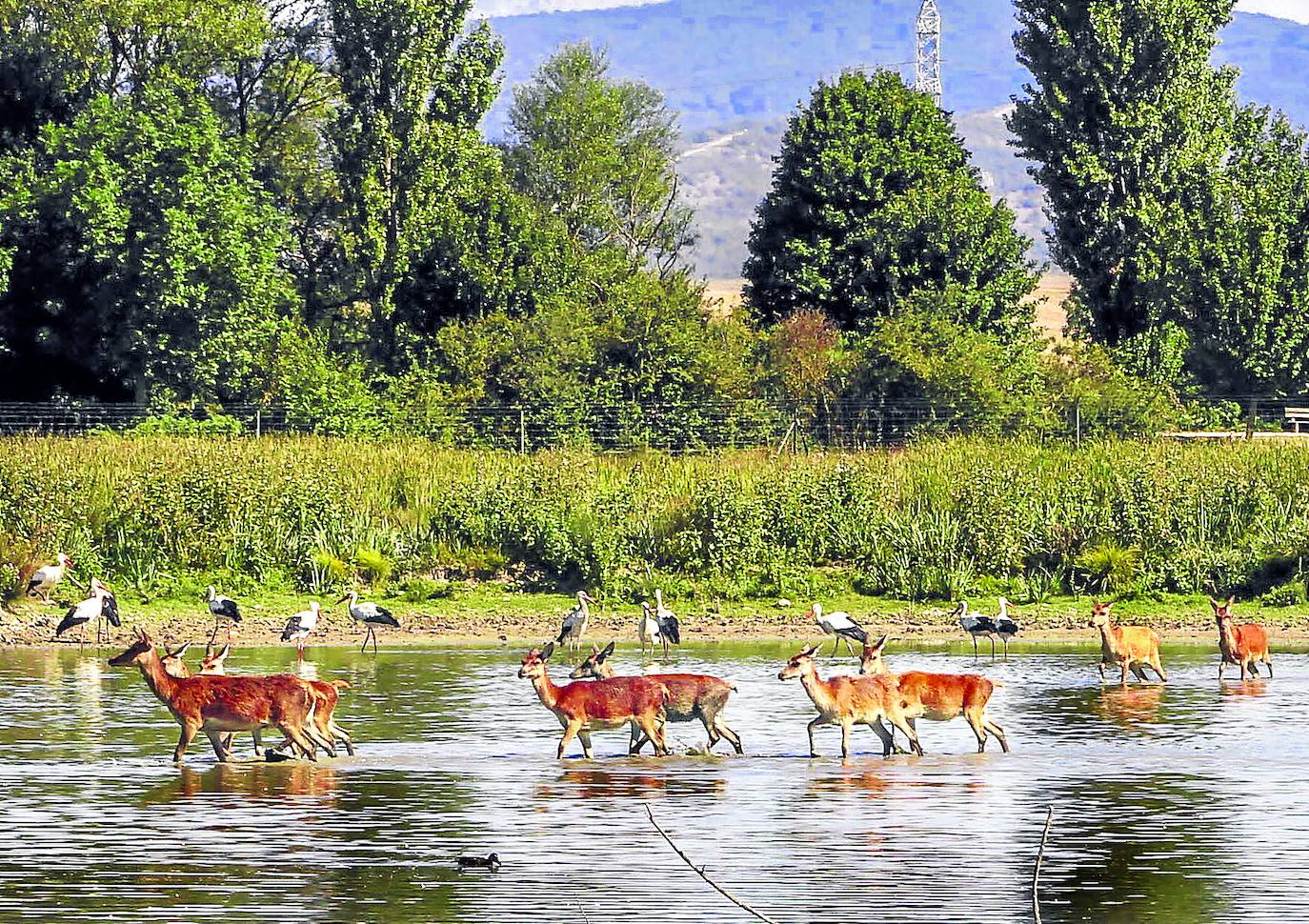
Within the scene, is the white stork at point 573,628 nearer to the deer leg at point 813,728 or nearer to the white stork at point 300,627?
the white stork at point 300,627

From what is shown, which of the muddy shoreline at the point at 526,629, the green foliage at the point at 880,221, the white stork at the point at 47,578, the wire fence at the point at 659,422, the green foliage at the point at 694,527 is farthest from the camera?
the green foliage at the point at 880,221

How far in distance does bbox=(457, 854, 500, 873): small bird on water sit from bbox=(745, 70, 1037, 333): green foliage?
51.6m

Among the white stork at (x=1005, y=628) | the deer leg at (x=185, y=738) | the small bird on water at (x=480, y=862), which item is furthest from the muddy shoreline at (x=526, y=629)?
the small bird on water at (x=480, y=862)

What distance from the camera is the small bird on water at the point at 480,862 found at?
41.6ft

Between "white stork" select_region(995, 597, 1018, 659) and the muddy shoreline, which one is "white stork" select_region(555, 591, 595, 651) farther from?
"white stork" select_region(995, 597, 1018, 659)

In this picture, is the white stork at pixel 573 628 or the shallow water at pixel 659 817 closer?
the shallow water at pixel 659 817

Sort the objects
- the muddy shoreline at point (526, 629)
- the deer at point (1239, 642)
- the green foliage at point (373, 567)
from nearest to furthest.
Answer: the deer at point (1239, 642) < the muddy shoreline at point (526, 629) < the green foliage at point (373, 567)

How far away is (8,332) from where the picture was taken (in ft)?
192

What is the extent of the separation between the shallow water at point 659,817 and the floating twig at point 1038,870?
0.08 meters

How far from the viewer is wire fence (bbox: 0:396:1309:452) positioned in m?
51.7

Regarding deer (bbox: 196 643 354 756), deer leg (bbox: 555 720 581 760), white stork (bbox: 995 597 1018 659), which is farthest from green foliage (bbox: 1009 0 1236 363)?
deer (bbox: 196 643 354 756)

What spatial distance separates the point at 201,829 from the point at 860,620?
1738 cm

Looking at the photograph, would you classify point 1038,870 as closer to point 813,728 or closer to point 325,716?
point 813,728

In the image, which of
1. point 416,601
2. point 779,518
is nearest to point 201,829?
point 416,601
